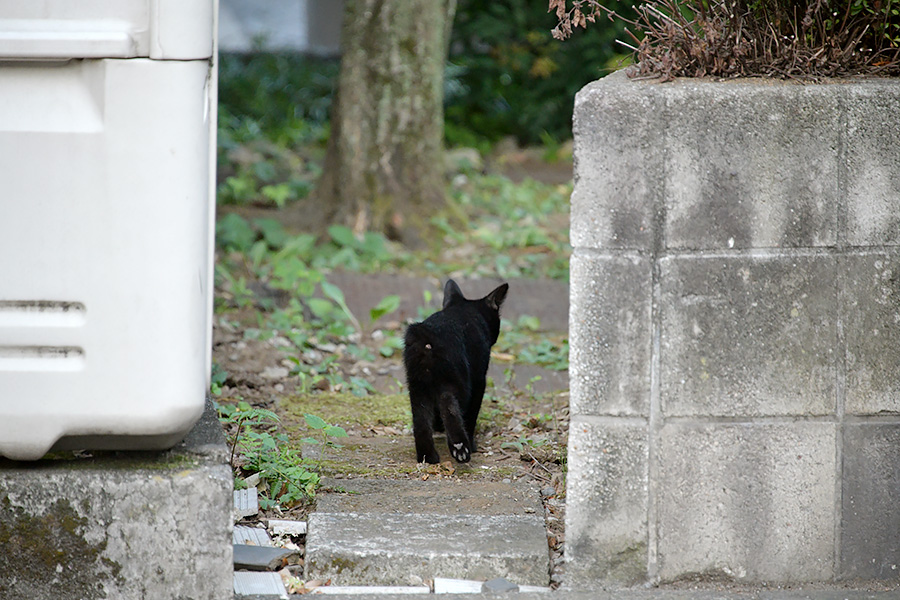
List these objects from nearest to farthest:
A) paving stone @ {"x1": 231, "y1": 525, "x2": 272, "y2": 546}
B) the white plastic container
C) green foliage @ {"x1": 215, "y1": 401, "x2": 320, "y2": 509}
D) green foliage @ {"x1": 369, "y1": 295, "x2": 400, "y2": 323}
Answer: the white plastic container → paving stone @ {"x1": 231, "y1": 525, "x2": 272, "y2": 546} → green foliage @ {"x1": 215, "y1": 401, "x2": 320, "y2": 509} → green foliage @ {"x1": 369, "y1": 295, "x2": 400, "y2": 323}

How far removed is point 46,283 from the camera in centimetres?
242

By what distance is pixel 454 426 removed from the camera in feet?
12.3

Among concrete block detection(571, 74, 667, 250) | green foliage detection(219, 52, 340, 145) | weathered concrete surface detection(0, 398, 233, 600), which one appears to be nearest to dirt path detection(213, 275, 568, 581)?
weathered concrete surface detection(0, 398, 233, 600)

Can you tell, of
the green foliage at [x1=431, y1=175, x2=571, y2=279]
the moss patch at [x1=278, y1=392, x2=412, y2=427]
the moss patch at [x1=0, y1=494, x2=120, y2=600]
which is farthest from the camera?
the green foliage at [x1=431, y1=175, x2=571, y2=279]

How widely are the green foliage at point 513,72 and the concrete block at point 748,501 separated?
9.61 meters

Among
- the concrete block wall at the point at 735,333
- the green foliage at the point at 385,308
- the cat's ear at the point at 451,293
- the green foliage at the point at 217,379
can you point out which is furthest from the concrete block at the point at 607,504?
the green foliage at the point at 385,308

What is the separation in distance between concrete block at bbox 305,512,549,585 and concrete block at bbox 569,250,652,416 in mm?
537

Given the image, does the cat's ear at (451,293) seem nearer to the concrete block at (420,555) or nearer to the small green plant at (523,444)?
the small green plant at (523,444)

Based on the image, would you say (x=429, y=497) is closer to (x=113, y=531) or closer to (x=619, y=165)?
(x=113, y=531)

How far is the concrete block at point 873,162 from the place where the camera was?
2588 millimetres

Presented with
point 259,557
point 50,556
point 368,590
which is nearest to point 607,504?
point 368,590

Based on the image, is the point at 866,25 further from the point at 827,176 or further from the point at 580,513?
the point at 580,513

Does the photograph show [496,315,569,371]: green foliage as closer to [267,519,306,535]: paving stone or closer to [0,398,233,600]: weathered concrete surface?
[267,519,306,535]: paving stone

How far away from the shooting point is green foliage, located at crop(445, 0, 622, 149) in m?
12.1
